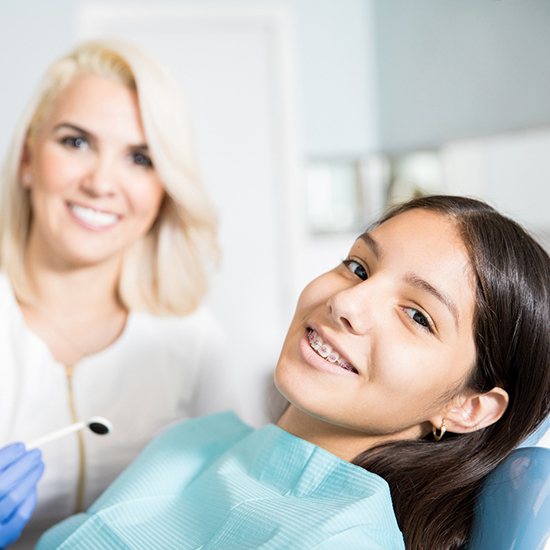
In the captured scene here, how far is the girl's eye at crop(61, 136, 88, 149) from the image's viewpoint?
5.66 feet

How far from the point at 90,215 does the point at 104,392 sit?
39 centimetres

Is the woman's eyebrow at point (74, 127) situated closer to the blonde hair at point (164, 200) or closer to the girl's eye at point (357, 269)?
the blonde hair at point (164, 200)

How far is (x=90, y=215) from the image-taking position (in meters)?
1.71

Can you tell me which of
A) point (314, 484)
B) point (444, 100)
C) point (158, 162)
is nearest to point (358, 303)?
point (314, 484)

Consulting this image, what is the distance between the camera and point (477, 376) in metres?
1.14

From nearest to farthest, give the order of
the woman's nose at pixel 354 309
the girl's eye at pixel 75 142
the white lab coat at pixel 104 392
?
the woman's nose at pixel 354 309
the white lab coat at pixel 104 392
the girl's eye at pixel 75 142

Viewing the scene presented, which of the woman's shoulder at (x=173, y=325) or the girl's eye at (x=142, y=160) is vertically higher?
the girl's eye at (x=142, y=160)

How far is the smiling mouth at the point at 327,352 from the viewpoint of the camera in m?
1.10

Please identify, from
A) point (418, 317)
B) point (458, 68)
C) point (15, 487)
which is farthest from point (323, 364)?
point (458, 68)

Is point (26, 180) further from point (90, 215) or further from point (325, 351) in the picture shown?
point (325, 351)

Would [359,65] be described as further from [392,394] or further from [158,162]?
[392,394]

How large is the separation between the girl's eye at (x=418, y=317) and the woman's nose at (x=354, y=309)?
57 millimetres

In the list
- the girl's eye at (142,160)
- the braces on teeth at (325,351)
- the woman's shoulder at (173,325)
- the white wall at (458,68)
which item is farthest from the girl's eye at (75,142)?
the white wall at (458,68)

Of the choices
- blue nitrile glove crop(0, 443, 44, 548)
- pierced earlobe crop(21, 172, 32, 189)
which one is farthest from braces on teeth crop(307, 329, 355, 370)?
pierced earlobe crop(21, 172, 32, 189)
